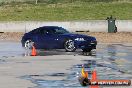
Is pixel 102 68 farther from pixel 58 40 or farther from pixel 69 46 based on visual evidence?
pixel 58 40

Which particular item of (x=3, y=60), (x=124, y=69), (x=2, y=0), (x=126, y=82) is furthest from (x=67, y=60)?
(x=2, y=0)

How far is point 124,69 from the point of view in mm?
19281

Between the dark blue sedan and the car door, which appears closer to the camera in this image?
the dark blue sedan

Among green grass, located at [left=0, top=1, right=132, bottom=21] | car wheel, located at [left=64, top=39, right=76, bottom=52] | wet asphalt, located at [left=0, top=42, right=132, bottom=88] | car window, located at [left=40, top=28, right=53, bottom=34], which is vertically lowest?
wet asphalt, located at [left=0, top=42, right=132, bottom=88]

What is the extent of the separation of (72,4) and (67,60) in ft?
130

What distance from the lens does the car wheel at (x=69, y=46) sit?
27469 mm

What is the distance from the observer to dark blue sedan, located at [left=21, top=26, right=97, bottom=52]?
2739cm

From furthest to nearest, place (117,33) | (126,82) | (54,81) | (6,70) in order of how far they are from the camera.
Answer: (117,33)
(6,70)
(54,81)
(126,82)

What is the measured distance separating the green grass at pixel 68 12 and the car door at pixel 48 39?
69.6ft

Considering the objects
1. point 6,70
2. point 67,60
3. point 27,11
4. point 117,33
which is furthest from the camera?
point 27,11

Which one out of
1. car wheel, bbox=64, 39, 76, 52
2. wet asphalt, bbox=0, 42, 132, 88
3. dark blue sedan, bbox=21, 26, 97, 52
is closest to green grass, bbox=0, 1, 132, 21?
dark blue sedan, bbox=21, 26, 97, 52

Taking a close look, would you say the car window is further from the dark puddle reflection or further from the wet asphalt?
the dark puddle reflection

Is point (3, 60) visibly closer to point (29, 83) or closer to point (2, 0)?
point (29, 83)

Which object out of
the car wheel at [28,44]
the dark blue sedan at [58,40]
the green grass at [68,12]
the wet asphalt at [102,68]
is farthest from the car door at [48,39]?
the green grass at [68,12]
